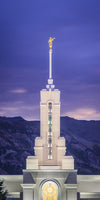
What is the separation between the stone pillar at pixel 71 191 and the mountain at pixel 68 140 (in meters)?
44.9

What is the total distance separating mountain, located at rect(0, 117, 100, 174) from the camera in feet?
264

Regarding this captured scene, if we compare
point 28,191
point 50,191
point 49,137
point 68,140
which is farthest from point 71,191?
point 68,140

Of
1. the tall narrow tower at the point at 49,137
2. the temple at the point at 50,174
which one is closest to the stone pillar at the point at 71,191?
the temple at the point at 50,174

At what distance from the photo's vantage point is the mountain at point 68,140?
80375mm

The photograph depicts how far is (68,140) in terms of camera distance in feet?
277

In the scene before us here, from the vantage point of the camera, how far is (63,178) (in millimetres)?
32469

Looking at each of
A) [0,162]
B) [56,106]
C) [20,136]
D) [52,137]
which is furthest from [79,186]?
[20,136]

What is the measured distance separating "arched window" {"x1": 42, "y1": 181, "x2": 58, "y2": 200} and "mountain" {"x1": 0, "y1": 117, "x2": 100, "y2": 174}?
44.4 m

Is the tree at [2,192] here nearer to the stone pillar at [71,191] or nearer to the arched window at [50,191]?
the arched window at [50,191]

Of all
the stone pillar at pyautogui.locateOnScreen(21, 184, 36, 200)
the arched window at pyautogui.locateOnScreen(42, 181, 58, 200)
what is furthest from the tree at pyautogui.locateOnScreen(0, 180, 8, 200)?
the arched window at pyautogui.locateOnScreen(42, 181, 58, 200)

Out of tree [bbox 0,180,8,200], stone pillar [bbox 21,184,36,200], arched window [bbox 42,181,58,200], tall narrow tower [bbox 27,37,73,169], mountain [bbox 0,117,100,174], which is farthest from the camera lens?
mountain [bbox 0,117,100,174]

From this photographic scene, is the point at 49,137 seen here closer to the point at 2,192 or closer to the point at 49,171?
the point at 49,171

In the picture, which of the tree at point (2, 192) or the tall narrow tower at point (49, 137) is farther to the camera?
the tall narrow tower at point (49, 137)

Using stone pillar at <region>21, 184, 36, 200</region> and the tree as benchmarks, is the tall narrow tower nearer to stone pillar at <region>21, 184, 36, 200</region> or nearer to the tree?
stone pillar at <region>21, 184, 36, 200</region>
